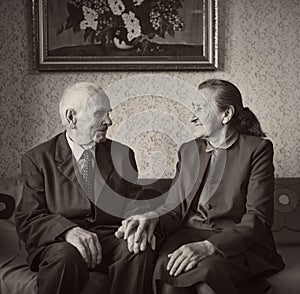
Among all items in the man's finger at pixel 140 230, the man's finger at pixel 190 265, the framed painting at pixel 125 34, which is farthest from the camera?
the framed painting at pixel 125 34

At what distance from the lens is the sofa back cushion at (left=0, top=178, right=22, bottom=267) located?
310cm

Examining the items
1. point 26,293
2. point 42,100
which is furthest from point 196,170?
point 42,100

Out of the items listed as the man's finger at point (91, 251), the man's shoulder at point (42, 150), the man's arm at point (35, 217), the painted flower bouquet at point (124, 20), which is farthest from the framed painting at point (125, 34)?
the man's finger at point (91, 251)

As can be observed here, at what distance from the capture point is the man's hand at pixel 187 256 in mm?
2453

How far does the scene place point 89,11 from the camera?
11.6ft

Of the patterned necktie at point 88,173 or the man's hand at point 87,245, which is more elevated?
the patterned necktie at point 88,173

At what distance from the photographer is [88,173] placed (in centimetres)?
280

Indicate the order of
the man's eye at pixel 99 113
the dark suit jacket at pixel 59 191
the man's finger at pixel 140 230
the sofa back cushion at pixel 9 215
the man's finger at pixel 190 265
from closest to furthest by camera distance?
the man's finger at pixel 190 265, the man's finger at pixel 140 230, the dark suit jacket at pixel 59 191, the man's eye at pixel 99 113, the sofa back cushion at pixel 9 215

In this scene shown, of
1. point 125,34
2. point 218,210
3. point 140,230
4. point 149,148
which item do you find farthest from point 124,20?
point 140,230

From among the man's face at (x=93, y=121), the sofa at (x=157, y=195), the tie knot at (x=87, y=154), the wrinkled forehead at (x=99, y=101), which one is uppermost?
the wrinkled forehead at (x=99, y=101)

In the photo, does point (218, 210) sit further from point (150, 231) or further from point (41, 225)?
point (41, 225)

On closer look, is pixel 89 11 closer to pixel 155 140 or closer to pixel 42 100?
pixel 42 100

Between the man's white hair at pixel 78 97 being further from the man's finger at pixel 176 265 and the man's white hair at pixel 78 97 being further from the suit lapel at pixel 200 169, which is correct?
the man's finger at pixel 176 265

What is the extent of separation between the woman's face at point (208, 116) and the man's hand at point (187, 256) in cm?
55
